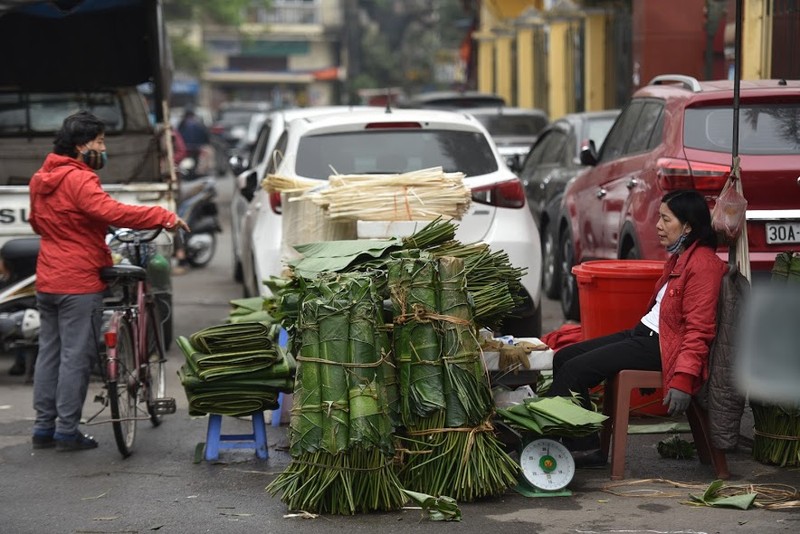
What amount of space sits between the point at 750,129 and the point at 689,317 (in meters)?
2.63

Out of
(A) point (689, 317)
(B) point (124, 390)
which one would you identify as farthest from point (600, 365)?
(B) point (124, 390)

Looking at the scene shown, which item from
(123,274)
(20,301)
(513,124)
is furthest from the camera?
(513,124)

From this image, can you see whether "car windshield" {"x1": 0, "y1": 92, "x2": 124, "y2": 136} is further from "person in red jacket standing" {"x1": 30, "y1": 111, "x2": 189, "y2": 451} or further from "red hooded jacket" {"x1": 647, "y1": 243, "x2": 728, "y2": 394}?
"red hooded jacket" {"x1": 647, "y1": 243, "x2": 728, "y2": 394}

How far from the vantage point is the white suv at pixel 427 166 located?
8.94 meters

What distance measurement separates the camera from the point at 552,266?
13164 mm

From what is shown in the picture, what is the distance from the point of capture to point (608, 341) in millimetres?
6957

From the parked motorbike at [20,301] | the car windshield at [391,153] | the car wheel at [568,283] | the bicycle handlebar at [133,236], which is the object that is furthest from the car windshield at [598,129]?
the bicycle handlebar at [133,236]

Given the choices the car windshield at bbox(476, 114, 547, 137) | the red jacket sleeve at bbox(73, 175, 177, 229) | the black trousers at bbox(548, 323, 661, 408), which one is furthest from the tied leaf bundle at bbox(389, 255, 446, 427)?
the car windshield at bbox(476, 114, 547, 137)

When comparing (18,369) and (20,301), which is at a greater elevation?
(20,301)

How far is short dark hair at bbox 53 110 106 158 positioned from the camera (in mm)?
7465

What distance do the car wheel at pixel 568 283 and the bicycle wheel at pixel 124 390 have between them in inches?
173

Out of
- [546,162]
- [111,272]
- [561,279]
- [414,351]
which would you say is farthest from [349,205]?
[546,162]

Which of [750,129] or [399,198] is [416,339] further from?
[750,129]

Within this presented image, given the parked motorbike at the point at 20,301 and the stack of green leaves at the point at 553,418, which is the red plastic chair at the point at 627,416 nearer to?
the stack of green leaves at the point at 553,418
